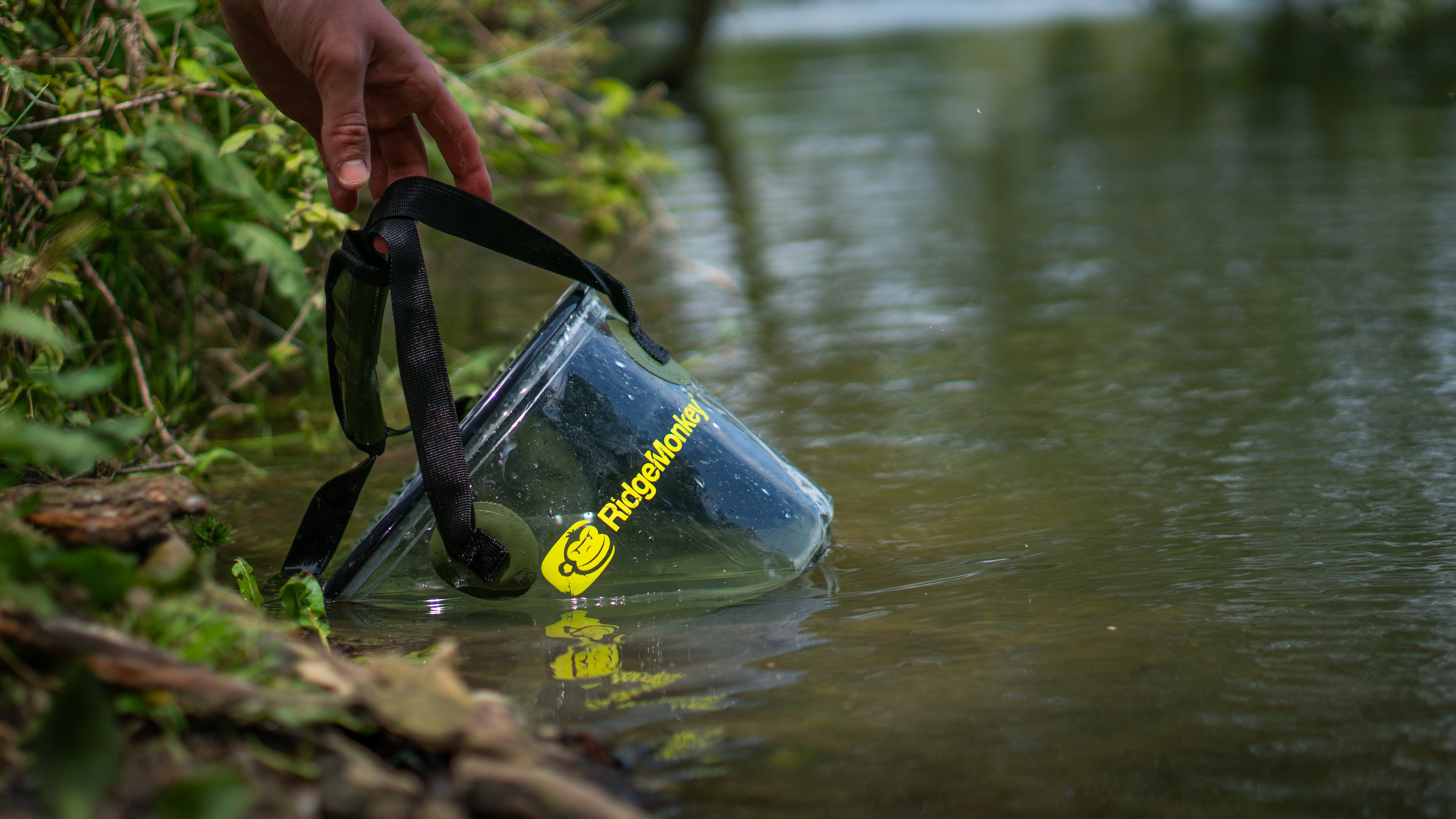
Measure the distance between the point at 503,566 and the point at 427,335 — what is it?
0.37 m

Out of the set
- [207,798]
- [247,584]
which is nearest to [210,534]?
[247,584]

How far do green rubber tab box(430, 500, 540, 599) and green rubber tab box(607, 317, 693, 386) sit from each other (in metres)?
0.33

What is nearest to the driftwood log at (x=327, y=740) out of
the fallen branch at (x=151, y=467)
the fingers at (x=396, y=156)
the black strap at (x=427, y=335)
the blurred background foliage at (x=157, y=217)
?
the black strap at (x=427, y=335)

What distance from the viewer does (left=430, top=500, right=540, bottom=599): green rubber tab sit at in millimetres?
1823

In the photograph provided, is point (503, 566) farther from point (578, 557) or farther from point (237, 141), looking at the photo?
point (237, 141)

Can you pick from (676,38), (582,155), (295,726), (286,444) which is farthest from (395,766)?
(676,38)

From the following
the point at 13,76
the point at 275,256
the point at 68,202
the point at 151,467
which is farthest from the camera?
the point at 275,256

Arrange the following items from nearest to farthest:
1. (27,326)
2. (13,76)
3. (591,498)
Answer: (27,326)
(591,498)
(13,76)

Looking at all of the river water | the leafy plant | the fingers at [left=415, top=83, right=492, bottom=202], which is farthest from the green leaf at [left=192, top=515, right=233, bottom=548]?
the fingers at [left=415, top=83, right=492, bottom=202]

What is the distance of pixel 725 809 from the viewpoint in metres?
1.34

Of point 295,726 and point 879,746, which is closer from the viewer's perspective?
point 295,726

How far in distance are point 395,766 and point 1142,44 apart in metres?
15.4

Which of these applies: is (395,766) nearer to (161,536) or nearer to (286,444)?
(161,536)

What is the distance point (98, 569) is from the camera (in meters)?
1.29
